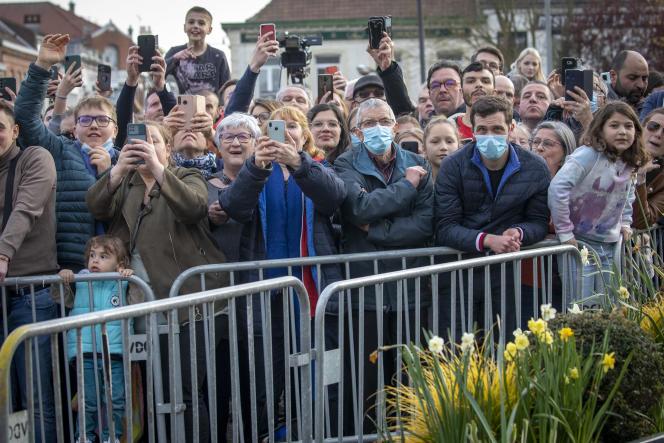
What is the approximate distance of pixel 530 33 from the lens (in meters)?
50.2

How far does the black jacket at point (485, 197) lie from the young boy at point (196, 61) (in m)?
3.86

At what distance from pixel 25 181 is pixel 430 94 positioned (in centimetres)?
387

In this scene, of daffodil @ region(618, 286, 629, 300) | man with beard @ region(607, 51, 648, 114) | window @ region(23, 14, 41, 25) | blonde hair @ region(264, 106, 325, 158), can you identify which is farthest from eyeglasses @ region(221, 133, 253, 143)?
window @ region(23, 14, 41, 25)

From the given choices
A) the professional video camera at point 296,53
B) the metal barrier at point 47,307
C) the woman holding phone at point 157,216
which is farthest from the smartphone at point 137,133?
the professional video camera at point 296,53

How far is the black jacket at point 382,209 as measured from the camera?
7.09m

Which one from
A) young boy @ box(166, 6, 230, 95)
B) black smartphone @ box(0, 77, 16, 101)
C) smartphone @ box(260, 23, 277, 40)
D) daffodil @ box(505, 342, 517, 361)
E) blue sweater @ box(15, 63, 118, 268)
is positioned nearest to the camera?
daffodil @ box(505, 342, 517, 361)

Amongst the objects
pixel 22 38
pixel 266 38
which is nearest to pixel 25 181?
pixel 266 38

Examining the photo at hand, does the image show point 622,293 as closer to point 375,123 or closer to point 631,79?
point 375,123

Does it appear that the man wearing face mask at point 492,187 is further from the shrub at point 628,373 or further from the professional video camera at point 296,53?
the professional video camera at point 296,53

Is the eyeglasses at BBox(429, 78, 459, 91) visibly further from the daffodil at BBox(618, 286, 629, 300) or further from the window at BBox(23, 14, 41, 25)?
the window at BBox(23, 14, 41, 25)

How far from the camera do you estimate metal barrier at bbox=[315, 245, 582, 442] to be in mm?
5723

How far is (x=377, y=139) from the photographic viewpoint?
735 centimetres

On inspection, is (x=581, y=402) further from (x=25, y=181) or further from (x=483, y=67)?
(x=483, y=67)

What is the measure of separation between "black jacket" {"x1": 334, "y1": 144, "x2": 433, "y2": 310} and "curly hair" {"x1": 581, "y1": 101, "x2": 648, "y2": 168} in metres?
1.11
